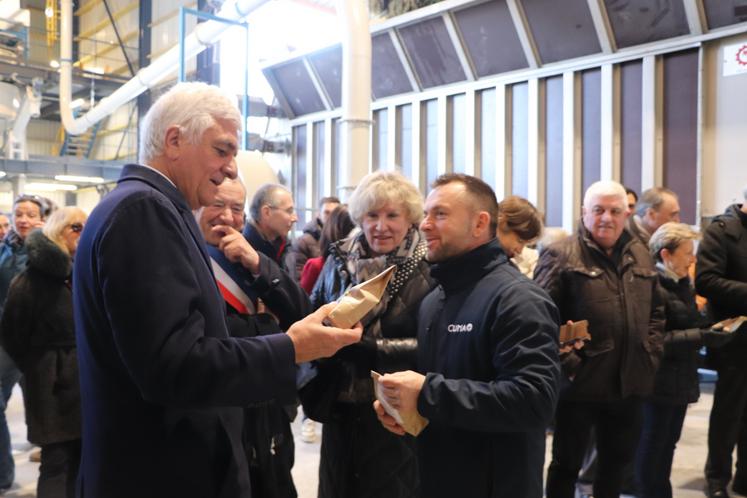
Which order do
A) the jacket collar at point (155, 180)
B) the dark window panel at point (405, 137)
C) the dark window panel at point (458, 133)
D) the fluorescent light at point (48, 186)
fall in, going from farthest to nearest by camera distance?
the fluorescent light at point (48, 186), the dark window panel at point (405, 137), the dark window panel at point (458, 133), the jacket collar at point (155, 180)

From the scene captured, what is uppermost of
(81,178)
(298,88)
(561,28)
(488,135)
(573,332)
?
(298,88)

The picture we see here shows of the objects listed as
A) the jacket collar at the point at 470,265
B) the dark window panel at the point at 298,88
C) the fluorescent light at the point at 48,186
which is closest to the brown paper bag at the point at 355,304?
the jacket collar at the point at 470,265

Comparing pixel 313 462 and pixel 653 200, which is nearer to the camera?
pixel 313 462

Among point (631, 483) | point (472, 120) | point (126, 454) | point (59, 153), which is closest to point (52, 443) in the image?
point (126, 454)

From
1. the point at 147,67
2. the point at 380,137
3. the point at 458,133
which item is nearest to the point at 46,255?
the point at 458,133

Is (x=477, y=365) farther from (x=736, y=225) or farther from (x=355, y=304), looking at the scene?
(x=736, y=225)

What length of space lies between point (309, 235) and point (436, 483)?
3.58 metres

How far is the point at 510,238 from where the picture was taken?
3.04 metres

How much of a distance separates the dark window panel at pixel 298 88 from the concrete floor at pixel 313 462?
18.0 ft

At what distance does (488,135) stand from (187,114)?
6529 mm

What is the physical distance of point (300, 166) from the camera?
33.0ft

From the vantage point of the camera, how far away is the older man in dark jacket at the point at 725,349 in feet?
11.9

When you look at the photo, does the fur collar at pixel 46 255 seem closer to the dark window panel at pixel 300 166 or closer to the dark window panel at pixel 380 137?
the dark window panel at pixel 380 137

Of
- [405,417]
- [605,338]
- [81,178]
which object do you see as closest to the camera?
[405,417]
